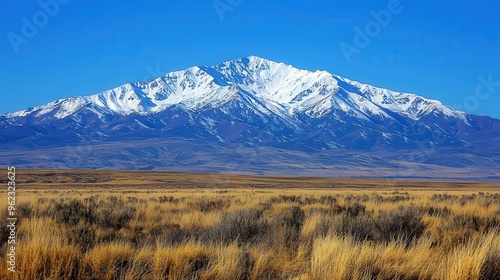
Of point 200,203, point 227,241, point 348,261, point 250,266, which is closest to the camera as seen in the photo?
point 348,261

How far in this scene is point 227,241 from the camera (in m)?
9.78

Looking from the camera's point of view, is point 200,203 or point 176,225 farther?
point 200,203

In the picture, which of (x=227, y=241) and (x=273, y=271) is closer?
(x=273, y=271)

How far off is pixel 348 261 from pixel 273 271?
1192mm

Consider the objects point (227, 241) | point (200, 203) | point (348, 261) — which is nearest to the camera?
point (348, 261)

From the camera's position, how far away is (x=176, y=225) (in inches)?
512

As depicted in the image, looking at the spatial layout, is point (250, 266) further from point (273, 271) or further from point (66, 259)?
point (66, 259)

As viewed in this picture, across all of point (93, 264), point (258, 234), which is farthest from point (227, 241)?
point (93, 264)

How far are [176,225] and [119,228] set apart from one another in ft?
4.55

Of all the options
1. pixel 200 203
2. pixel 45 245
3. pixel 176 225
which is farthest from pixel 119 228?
pixel 200 203

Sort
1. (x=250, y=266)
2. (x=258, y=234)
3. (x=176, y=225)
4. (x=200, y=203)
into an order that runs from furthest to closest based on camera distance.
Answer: (x=200, y=203) → (x=176, y=225) → (x=258, y=234) → (x=250, y=266)

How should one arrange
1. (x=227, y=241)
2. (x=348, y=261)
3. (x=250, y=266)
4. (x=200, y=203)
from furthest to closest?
(x=200, y=203)
(x=227, y=241)
(x=250, y=266)
(x=348, y=261)

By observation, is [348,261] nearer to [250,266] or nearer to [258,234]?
[250,266]

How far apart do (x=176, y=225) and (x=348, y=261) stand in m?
7.07
